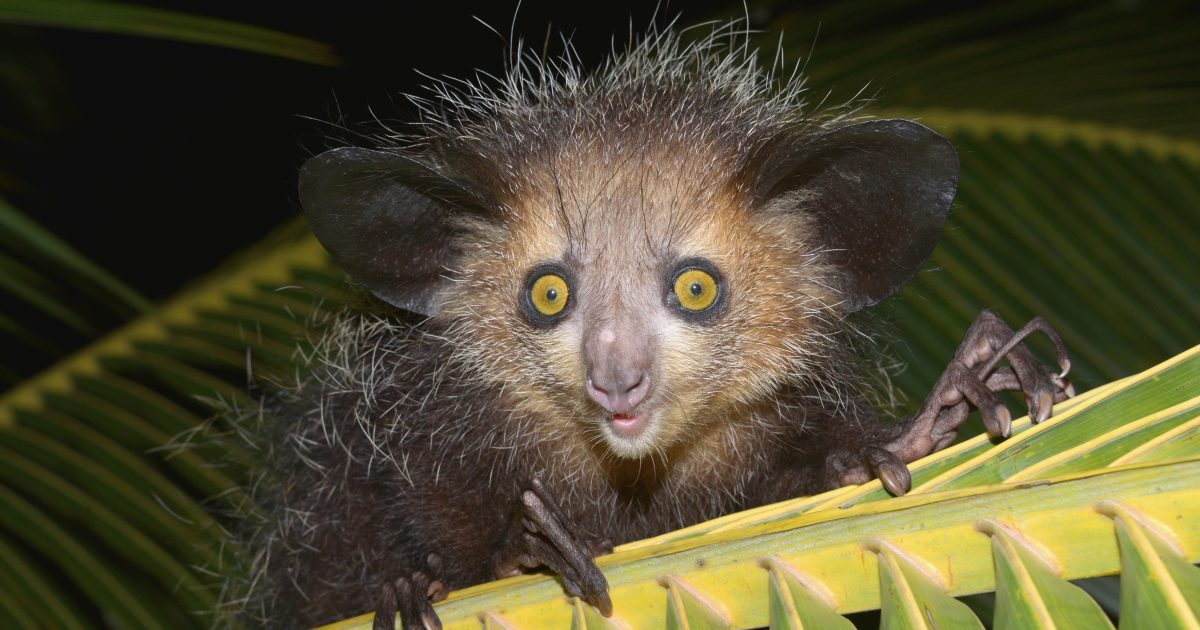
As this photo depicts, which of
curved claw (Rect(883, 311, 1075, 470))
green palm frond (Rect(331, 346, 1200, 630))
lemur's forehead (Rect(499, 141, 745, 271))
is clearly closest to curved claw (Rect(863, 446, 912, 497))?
A: green palm frond (Rect(331, 346, 1200, 630))

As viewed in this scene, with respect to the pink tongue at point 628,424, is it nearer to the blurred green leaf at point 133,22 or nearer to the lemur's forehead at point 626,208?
the lemur's forehead at point 626,208

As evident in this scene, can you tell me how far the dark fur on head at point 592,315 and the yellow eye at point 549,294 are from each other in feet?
0.13

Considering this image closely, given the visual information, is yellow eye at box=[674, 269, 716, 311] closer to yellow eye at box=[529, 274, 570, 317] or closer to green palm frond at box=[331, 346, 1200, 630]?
yellow eye at box=[529, 274, 570, 317]

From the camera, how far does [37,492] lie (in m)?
2.79

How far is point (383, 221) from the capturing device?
Answer: 2590 millimetres

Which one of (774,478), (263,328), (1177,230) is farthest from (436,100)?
(1177,230)

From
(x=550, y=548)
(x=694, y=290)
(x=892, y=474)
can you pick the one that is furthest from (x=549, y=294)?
(x=892, y=474)

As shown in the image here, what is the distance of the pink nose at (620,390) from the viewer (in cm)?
222

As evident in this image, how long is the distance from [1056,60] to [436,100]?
2.09 meters

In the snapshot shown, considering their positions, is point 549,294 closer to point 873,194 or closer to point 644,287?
point 644,287

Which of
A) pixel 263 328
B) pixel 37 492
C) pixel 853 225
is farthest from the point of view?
pixel 263 328

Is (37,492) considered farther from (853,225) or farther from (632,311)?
(853,225)

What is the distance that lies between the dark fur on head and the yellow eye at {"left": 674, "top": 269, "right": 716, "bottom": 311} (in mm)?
28

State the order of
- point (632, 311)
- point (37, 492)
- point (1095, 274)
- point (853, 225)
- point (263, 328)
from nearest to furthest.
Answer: point (632, 311) → point (853, 225) → point (37, 492) → point (1095, 274) → point (263, 328)
